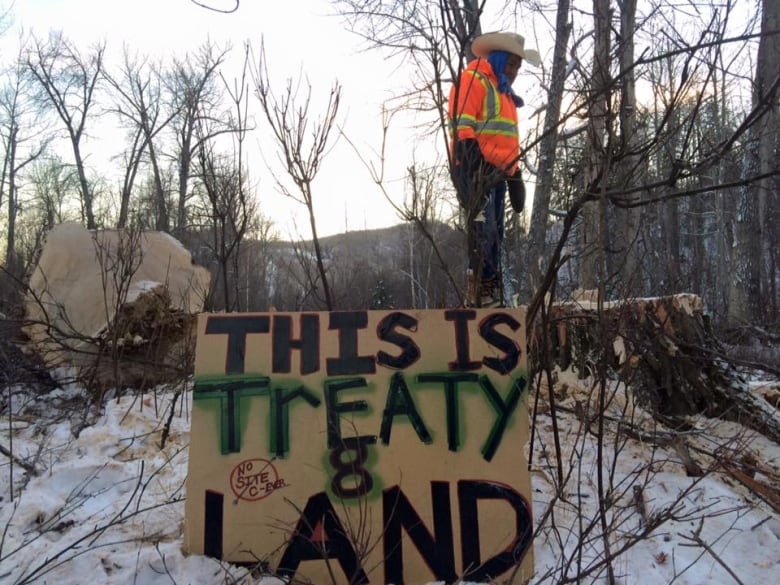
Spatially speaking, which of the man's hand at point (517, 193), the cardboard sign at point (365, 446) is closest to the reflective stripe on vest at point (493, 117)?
the man's hand at point (517, 193)

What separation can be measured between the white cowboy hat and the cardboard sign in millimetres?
1987

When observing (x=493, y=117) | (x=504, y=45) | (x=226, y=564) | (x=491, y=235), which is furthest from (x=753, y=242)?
(x=226, y=564)

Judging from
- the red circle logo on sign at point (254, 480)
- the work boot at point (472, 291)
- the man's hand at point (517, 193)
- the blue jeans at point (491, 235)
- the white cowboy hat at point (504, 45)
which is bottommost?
the red circle logo on sign at point (254, 480)

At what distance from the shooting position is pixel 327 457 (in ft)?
6.40

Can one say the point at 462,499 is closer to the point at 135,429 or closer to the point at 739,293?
the point at 135,429

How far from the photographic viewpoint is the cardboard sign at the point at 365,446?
6.25ft

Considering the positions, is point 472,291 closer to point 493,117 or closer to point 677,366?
point 493,117

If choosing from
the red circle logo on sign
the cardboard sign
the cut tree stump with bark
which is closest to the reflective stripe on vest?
the cut tree stump with bark

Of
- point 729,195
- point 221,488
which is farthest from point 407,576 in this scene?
point 729,195

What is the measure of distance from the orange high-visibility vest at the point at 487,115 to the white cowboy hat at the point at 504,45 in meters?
0.18

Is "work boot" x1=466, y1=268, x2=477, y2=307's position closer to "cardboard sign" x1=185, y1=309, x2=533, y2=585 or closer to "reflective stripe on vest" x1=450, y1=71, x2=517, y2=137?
"cardboard sign" x1=185, y1=309, x2=533, y2=585

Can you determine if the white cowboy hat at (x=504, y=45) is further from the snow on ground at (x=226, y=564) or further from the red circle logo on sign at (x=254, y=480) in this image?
the red circle logo on sign at (x=254, y=480)

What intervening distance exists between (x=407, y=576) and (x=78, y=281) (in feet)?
14.0

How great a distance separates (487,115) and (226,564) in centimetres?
237
